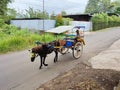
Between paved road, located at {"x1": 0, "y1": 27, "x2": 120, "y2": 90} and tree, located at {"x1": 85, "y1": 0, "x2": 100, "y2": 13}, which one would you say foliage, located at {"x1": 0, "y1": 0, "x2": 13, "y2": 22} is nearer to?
paved road, located at {"x1": 0, "y1": 27, "x2": 120, "y2": 90}

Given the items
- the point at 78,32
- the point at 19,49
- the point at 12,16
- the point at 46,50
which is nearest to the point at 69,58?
the point at 78,32

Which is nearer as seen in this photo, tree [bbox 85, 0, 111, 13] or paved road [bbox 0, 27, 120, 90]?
paved road [bbox 0, 27, 120, 90]

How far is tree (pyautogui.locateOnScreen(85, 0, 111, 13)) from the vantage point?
7528cm

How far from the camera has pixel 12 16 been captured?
33.4m

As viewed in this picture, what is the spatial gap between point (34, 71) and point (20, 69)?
0.64 meters

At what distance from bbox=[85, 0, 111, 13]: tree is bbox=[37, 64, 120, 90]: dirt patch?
63867 mm

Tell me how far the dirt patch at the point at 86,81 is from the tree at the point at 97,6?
63867 mm

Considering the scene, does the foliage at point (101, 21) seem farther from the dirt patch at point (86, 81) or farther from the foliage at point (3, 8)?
the dirt patch at point (86, 81)

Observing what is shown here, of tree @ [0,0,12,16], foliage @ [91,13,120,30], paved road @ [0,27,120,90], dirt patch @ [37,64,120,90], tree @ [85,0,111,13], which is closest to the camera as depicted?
dirt patch @ [37,64,120,90]

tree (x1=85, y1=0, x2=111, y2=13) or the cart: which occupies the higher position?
tree (x1=85, y1=0, x2=111, y2=13)

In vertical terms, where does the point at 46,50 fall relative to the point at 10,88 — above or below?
above

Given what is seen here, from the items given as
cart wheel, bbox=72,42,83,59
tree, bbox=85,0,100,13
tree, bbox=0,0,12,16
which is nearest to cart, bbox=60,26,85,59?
cart wheel, bbox=72,42,83,59

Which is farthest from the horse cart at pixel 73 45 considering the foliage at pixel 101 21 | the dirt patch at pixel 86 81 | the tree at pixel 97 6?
the tree at pixel 97 6

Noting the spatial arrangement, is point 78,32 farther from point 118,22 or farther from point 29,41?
point 118,22
